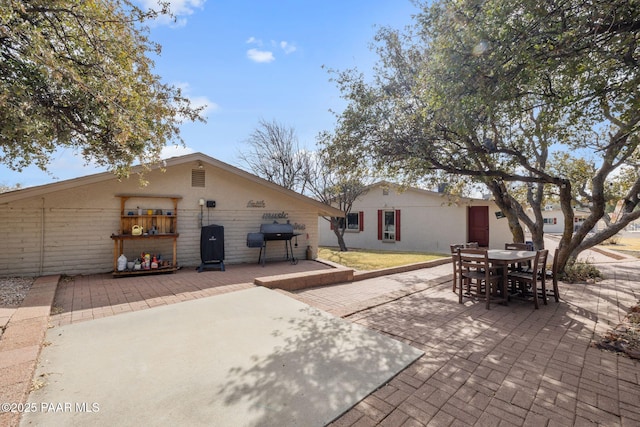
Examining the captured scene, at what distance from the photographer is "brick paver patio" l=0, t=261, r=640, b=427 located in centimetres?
226

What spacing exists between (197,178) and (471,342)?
7.67 meters

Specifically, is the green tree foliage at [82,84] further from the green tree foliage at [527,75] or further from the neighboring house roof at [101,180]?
the green tree foliage at [527,75]

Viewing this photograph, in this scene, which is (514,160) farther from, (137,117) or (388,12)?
(137,117)

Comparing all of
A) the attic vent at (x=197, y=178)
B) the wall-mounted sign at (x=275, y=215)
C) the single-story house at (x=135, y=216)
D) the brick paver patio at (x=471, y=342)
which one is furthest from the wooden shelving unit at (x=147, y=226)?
the wall-mounted sign at (x=275, y=215)

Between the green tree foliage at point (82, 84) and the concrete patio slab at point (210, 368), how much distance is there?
2910mm

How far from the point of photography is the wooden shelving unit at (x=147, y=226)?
6.96 metres

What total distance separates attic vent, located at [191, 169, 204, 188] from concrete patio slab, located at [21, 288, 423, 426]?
4678mm

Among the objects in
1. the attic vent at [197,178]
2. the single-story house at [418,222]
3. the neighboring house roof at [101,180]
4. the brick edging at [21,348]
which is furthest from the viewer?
the single-story house at [418,222]

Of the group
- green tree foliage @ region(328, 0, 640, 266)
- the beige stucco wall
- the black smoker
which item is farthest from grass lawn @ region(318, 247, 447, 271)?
the black smoker

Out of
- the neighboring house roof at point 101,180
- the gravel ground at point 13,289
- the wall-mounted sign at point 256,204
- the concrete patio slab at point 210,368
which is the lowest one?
the concrete patio slab at point 210,368

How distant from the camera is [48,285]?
18.1ft

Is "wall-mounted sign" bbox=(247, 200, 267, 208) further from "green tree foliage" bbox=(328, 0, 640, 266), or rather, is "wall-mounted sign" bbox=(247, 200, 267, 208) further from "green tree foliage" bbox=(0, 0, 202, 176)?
"green tree foliage" bbox=(328, 0, 640, 266)

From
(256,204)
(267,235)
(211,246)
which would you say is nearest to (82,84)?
(211,246)

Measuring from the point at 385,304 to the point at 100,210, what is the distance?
23.5ft
